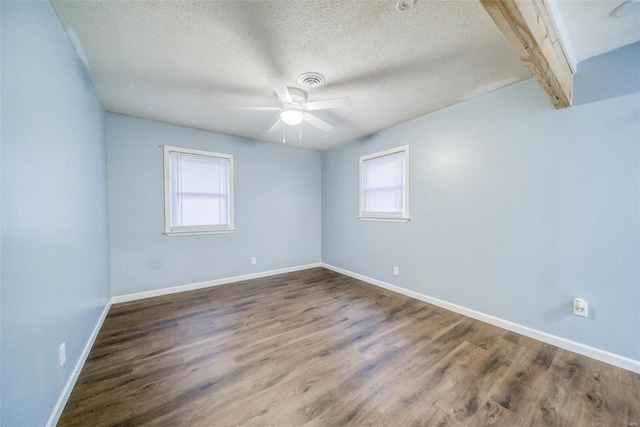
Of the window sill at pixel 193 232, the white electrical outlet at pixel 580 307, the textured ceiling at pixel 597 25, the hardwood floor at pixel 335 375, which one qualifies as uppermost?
the textured ceiling at pixel 597 25

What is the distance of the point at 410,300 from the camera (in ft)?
10.2

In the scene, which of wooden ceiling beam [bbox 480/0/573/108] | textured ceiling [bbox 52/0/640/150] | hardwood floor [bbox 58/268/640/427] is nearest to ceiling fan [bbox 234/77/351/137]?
textured ceiling [bbox 52/0/640/150]

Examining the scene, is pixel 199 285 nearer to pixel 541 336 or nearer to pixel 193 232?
pixel 193 232

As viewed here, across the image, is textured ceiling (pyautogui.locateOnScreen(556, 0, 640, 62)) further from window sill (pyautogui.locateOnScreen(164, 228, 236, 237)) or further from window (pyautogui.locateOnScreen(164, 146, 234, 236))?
window sill (pyautogui.locateOnScreen(164, 228, 236, 237))

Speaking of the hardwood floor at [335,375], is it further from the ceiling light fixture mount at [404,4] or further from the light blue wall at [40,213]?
A: the ceiling light fixture mount at [404,4]

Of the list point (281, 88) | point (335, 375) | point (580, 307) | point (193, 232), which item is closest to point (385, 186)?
point (281, 88)

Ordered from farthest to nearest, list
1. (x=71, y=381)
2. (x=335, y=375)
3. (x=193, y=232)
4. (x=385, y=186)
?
(x=385, y=186) < (x=193, y=232) < (x=335, y=375) < (x=71, y=381)

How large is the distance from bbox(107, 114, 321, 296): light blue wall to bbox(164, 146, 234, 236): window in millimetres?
100

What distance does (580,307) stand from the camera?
76.5 inches

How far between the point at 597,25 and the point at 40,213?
3.69 meters

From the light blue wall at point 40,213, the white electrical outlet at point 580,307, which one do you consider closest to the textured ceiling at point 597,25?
the white electrical outlet at point 580,307

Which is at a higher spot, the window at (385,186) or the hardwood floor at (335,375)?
the window at (385,186)

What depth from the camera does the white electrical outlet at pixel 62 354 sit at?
1406 millimetres

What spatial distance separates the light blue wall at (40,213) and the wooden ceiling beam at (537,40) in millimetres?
2159
